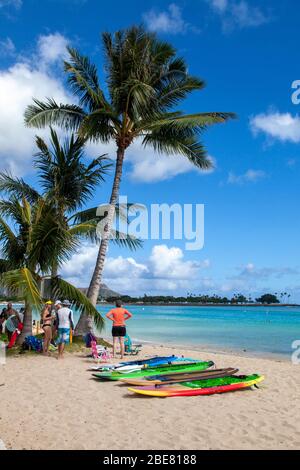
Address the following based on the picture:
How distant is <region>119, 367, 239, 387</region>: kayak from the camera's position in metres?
7.98

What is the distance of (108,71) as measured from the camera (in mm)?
14562

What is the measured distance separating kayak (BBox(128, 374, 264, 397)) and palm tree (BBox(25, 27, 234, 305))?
249 inches

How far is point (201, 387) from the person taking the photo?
763cm

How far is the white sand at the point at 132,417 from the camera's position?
193 inches

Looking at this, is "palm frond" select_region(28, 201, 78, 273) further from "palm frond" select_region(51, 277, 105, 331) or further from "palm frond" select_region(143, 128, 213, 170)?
"palm frond" select_region(143, 128, 213, 170)

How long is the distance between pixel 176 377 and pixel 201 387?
0.82 metres

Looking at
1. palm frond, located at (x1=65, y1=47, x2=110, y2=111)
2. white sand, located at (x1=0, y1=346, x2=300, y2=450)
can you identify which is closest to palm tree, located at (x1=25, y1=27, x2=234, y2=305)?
palm frond, located at (x1=65, y1=47, x2=110, y2=111)

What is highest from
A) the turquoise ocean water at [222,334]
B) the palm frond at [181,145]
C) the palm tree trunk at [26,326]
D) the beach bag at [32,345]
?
the palm frond at [181,145]

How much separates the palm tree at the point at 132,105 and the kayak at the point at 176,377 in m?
5.54

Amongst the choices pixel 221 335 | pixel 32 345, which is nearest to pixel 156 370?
pixel 32 345

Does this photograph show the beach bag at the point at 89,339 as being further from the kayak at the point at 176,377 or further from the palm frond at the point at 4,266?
the kayak at the point at 176,377

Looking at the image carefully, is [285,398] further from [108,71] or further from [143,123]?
[108,71]

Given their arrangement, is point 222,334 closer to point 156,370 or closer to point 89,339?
point 89,339

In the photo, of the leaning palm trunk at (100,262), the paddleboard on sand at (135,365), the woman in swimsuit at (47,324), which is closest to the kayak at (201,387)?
the paddleboard on sand at (135,365)
